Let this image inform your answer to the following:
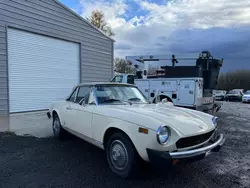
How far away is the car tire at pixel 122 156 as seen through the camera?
3.10 m

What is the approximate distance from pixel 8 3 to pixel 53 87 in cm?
392

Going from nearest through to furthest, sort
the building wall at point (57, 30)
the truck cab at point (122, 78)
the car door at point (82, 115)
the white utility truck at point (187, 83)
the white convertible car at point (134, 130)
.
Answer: the white convertible car at point (134, 130), the car door at point (82, 115), the building wall at point (57, 30), the white utility truck at point (187, 83), the truck cab at point (122, 78)

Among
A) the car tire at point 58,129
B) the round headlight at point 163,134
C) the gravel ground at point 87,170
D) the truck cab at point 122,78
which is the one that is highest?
the truck cab at point 122,78

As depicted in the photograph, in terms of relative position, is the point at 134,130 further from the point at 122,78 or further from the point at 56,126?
the point at 122,78

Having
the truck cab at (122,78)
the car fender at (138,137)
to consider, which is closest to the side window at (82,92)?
the car fender at (138,137)

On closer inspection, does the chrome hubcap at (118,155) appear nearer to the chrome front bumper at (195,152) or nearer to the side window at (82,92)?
the chrome front bumper at (195,152)

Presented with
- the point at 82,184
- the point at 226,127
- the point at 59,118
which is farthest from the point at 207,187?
the point at 226,127

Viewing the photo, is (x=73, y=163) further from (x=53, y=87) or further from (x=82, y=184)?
(x=53, y=87)

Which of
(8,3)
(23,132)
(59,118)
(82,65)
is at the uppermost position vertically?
(8,3)

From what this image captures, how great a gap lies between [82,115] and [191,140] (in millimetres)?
2303

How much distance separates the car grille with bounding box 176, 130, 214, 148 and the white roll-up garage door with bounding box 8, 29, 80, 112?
7384 mm

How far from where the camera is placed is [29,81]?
873 centimetres

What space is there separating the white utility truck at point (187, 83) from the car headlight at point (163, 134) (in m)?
4.78

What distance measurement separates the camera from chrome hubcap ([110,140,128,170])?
3.27 metres
